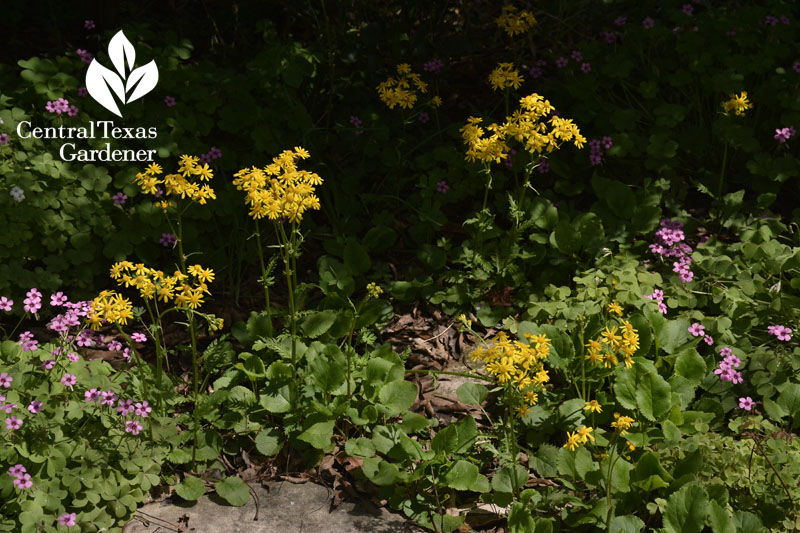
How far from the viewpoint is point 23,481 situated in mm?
2820

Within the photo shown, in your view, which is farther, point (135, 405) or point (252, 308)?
point (252, 308)

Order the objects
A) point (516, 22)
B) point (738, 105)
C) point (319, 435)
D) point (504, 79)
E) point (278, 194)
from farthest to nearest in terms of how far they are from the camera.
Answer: point (516, 22), point (738, 105), point (504, 79), point (319, 435), point (278, 194)

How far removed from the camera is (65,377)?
308 cm

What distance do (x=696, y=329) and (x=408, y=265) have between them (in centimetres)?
151

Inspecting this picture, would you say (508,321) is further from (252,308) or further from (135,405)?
(135,405)

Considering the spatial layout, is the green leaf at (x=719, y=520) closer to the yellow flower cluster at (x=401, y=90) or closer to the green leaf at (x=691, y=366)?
the green leaf at (x=691, y=366)

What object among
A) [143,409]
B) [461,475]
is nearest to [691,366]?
[461,475]

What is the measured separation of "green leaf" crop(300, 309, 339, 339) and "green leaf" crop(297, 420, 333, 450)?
495 mm

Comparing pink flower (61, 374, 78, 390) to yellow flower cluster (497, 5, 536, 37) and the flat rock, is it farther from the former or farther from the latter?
yellow flower cluster (497, 5, 536, 37)

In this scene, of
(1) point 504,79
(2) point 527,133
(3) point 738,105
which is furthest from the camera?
(3) point 738,105

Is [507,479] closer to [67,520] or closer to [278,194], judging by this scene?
[278,194]

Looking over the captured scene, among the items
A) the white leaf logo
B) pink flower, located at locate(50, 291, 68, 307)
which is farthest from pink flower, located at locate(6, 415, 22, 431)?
the white leaf logo

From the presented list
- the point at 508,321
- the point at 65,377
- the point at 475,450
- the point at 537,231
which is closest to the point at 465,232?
the point at 537,231

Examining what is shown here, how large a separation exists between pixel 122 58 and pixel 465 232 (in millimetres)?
1975
